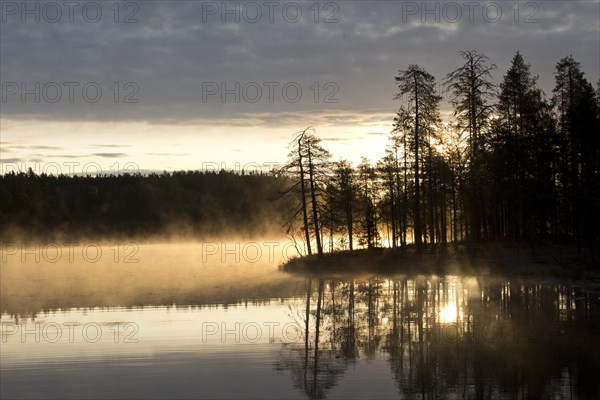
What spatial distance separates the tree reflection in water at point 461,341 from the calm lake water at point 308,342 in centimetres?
6

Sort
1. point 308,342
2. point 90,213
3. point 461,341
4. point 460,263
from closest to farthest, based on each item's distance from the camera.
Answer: point 461,341, point 308,342, point 460,263, point 90,213

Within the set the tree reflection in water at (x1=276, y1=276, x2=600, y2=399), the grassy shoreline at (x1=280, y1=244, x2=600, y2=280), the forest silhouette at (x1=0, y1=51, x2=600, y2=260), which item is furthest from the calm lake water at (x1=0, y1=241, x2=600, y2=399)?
the forest silhouette at (x1=0, y1=51, x2=600, y2=260)

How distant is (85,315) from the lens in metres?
31.5

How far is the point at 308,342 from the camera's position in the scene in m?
23.6

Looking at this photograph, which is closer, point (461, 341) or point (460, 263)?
point (461, 341)

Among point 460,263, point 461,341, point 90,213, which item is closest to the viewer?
point 461,341

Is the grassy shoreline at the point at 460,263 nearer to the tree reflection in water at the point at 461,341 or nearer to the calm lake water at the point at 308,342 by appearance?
the calm lake water at the point at 308,342

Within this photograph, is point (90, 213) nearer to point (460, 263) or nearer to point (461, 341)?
point (460, 263)

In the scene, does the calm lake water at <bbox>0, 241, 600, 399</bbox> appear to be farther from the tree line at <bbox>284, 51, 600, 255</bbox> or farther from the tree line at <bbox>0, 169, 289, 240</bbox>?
the tree line at <bbox>0, 169, 289, 240</bbox>

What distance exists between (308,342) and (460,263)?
2990 cm

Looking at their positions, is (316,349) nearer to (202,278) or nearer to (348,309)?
(348,309)

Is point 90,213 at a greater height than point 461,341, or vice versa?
point 90,213

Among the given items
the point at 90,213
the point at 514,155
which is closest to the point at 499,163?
the point at 514,155

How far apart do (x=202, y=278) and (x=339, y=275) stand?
10.6m
